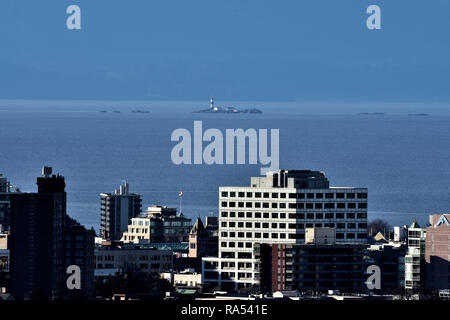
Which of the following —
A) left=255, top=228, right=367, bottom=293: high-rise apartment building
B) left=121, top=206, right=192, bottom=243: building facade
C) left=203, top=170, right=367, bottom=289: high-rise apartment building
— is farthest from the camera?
left=121, top=206, right=192, bottom=243: building facade

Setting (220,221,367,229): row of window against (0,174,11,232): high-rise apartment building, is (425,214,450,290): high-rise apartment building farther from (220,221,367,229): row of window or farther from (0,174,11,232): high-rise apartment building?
(0,174,11,232): high-rise apartment building

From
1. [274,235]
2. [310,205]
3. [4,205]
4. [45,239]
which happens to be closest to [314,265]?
[310,205]

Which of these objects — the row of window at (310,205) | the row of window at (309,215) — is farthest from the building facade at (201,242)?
the row of window at (310,205)

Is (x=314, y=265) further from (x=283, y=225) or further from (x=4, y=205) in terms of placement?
(x=4, y=205)

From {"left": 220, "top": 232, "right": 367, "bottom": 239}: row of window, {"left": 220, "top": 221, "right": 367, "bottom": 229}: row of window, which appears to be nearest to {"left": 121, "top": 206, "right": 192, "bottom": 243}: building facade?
{"left": 220, "top": 221, "right": 367, "bottom": 229}: row of window

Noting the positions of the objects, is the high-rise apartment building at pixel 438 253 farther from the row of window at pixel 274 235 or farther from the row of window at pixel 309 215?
the row of window at pixel 309 215
